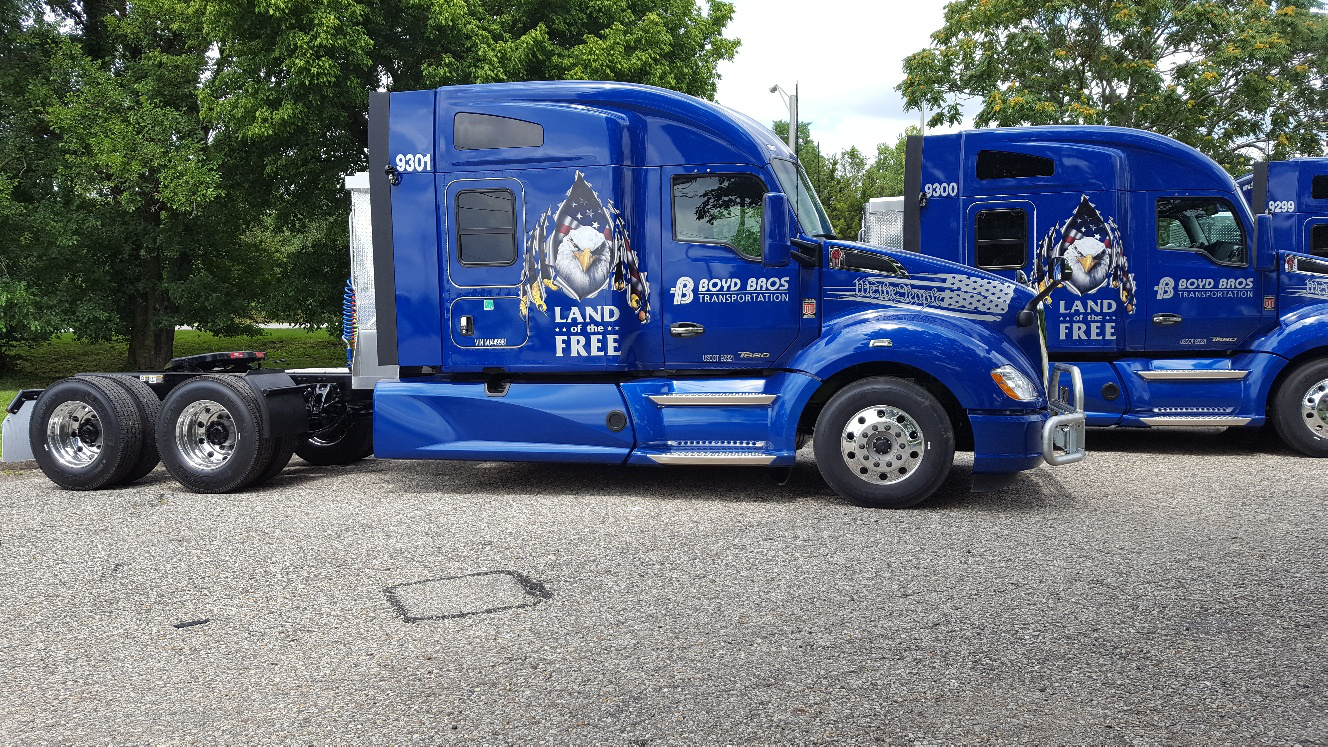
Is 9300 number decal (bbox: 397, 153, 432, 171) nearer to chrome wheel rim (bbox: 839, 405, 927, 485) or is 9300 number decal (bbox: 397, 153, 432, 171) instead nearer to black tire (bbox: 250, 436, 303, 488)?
black tire (bbox: 250, 436, 303, 488)

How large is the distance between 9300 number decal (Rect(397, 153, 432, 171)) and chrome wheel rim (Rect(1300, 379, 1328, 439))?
783 centimetres

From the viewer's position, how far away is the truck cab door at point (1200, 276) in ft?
A: 32.8

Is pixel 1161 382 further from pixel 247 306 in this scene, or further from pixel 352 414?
pixel 247 306

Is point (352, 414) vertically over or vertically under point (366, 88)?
under

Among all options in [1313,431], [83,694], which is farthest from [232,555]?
[1313,431]

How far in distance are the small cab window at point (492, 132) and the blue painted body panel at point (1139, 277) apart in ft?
14.8

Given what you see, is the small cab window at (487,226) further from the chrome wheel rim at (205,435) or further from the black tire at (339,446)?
the black tire at (339,446)

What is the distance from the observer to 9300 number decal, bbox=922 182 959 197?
1040 centimetres

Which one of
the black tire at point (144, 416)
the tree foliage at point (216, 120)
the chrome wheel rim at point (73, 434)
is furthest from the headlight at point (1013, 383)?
the tree foliage at point (216, 120)

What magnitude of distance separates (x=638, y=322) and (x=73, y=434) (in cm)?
482

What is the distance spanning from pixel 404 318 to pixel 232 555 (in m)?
2.52

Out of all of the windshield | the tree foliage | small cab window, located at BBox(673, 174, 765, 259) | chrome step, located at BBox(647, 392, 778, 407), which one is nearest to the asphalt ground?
chrome step, located at BBox(647, 392, 778, 407)

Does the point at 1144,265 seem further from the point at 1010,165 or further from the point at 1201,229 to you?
the point at 1010,165

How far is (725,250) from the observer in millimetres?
8039
